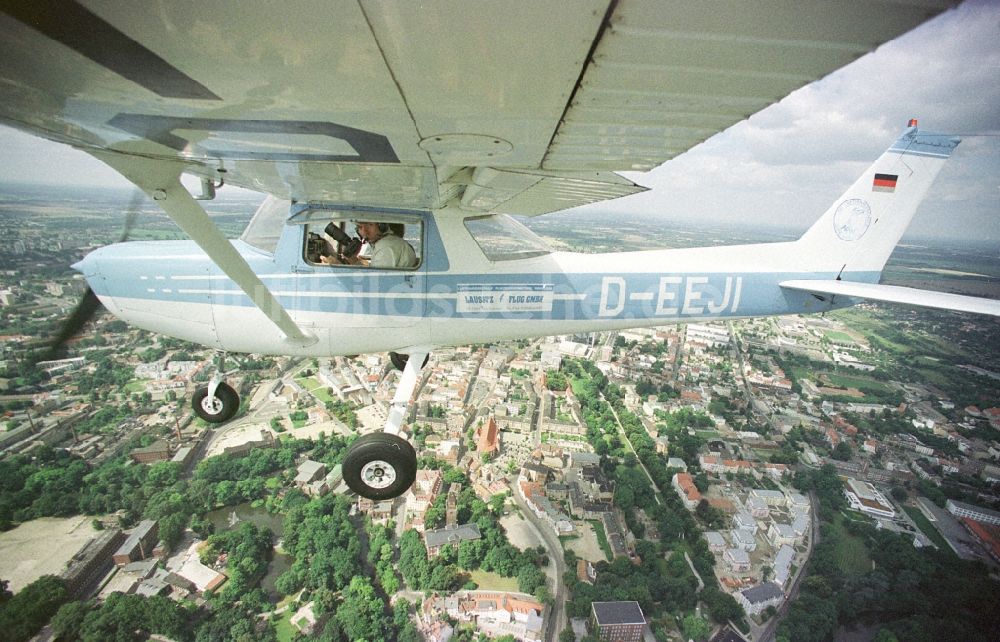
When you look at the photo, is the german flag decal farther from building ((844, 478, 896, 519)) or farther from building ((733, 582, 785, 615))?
building ((844, 478, 896, 519))

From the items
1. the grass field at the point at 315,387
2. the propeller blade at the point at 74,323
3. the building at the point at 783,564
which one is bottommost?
the building at the point at 783,564

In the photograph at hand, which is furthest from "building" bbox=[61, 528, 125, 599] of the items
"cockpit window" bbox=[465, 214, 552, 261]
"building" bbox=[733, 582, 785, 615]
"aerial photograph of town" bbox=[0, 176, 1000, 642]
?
"building" bbox=[733, 582, 785, 615]

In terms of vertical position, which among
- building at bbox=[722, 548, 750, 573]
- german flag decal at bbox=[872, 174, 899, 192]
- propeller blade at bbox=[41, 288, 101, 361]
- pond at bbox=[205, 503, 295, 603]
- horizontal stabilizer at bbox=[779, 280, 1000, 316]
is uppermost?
german flag decal at bbox=[872, 174, 899, 192]

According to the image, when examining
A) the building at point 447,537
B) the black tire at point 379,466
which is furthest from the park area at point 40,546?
the black tire at point 379,466

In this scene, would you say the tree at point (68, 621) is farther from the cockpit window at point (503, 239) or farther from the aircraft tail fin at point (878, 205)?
→ the aircraft tail fin at point (878, 205)

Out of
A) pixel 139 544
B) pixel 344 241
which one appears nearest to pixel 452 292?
pixel 344 241
